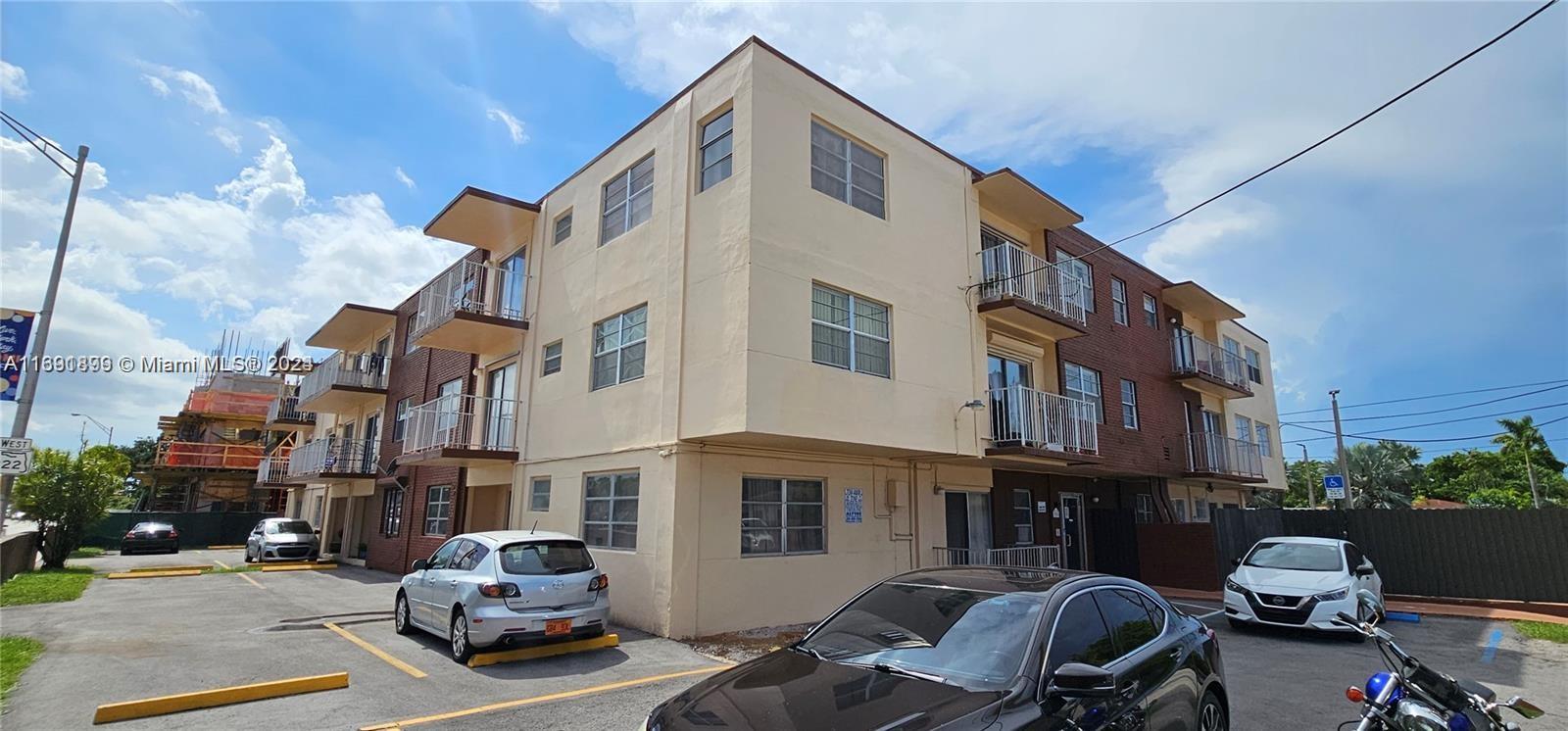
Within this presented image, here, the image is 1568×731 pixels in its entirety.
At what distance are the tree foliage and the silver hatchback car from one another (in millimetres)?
16925

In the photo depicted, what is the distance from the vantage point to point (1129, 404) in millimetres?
19562

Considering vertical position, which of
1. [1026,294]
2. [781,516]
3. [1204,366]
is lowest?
[781,516]

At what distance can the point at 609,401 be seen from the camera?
41.9 feet

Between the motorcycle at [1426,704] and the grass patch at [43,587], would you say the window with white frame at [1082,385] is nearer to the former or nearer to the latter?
the motorcycle at [1426,704]

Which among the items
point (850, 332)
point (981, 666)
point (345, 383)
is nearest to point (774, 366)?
point (850, 332)

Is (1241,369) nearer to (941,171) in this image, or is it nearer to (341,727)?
(941,171)

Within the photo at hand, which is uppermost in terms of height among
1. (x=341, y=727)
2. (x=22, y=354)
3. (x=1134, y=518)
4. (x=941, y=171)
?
(x=941, y=171)

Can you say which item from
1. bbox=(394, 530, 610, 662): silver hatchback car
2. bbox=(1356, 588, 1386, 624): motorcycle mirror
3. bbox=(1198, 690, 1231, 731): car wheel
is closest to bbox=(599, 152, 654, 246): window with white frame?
bbox=(394, 530, 610, 662): silver hatchback car

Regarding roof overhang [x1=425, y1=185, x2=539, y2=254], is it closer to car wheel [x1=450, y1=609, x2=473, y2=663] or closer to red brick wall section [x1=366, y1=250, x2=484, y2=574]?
red brick wall section [x1=366, y1=250, x2=484, y2=574]

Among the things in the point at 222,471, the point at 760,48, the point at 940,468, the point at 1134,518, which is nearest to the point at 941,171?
the point at 760,48

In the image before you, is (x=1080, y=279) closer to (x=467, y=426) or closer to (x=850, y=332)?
(x=850, y=332)

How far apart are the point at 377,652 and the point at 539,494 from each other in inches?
221

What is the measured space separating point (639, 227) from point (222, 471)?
3927cm

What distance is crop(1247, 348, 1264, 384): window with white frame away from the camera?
28516mm
